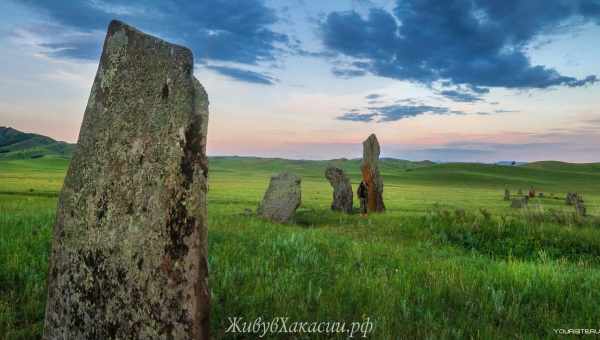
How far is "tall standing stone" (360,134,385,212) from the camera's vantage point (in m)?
22.2

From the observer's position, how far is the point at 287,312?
14.3 feet

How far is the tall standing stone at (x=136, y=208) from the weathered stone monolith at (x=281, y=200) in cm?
1234

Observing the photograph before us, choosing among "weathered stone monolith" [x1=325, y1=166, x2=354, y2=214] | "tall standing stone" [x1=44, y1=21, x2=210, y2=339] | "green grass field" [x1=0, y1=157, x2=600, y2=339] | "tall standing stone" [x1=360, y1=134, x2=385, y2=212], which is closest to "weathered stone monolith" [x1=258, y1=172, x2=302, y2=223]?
"weathered stone monolith" [x1=325, y1=166, x2=354, y2=214]

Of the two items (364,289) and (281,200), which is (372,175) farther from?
(364,289)

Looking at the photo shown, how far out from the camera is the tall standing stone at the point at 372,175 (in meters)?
22.2

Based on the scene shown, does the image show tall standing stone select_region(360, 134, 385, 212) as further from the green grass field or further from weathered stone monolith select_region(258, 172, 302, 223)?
the green grass field

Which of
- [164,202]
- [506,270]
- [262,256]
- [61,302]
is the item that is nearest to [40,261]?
[61,302]

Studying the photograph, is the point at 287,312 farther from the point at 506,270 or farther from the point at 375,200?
the point at 375,200

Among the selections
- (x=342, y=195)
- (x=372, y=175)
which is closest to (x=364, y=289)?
(x=342, y=195)

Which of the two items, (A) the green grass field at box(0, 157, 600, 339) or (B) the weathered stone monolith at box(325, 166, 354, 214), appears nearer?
(A) the green grass field at box(0, 157, 600, 339)

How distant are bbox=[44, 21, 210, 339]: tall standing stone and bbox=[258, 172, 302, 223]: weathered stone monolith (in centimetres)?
1234

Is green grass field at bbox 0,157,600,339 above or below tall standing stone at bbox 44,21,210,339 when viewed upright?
below

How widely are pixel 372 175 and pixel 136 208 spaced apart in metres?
20.1

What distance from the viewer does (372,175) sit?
22.8 meters
